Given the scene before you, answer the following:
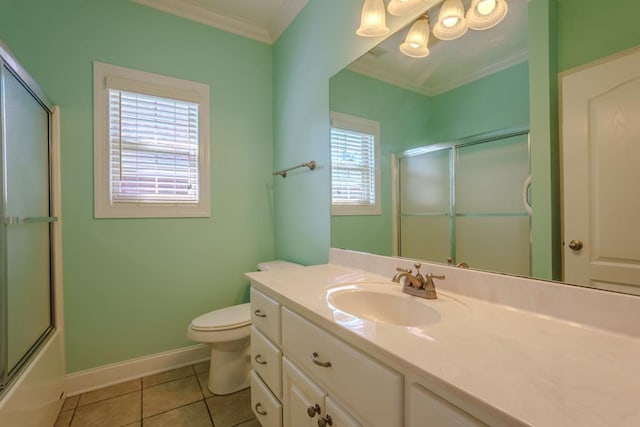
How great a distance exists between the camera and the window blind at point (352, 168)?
1.52 metres

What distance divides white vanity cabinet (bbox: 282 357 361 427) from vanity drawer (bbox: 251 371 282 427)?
57 millimetres

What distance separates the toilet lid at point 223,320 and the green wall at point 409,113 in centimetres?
76

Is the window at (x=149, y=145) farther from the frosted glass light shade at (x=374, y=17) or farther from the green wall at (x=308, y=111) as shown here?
the frosted glass light shade at (x=374, y=17)

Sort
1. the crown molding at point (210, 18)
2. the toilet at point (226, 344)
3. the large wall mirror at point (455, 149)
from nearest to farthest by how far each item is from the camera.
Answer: the large wall mirror at point (455, 149), the toilet at point (226, 344), the crown molding at point (210, 18)

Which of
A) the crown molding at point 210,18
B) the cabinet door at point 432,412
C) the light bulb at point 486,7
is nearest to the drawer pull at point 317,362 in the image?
the cabinet door at point 432,412

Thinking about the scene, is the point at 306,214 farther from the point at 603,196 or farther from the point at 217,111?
the point at 603,196

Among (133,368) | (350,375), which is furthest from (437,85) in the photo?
(133,368)

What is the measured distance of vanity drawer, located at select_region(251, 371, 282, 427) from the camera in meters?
1.13

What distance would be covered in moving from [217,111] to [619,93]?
7.39 feet

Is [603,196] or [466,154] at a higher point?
[466,154]

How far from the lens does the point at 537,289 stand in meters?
0.83

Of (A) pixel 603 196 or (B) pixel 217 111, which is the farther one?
(B) pixel 217 111

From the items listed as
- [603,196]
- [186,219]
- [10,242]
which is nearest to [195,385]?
[186,219]

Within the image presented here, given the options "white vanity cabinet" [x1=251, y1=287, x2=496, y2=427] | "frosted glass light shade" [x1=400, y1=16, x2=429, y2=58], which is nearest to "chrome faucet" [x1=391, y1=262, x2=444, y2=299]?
"white vanity cabinet" [x1=251, y1=287, x2=496, y2=427]
